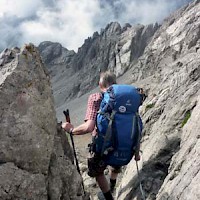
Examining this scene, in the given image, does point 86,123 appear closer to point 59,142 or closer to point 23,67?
point 59,142

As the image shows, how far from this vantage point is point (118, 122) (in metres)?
10.9

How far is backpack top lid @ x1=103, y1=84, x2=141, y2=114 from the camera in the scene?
1090 cm

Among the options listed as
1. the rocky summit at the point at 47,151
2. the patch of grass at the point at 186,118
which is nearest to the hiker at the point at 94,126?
the rocky summit at the point at 47,151

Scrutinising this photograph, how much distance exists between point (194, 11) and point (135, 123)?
187 m

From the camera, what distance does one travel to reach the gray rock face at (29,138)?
30.9 ft

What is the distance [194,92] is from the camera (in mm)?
15289

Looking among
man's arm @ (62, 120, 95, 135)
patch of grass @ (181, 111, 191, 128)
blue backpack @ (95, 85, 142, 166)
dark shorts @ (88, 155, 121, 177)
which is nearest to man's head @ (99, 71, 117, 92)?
blue backpack @ (95, 85, 142, 166)

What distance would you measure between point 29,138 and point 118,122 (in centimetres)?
244

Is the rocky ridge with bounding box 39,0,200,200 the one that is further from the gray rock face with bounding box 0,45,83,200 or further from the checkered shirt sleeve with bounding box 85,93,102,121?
the checkered shirt sleeve with bounding box 85,93,102,121

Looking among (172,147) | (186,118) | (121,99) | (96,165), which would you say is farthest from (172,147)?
(121,99)

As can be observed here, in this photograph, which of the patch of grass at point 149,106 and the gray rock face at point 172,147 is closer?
the gray rock face at point 172,147

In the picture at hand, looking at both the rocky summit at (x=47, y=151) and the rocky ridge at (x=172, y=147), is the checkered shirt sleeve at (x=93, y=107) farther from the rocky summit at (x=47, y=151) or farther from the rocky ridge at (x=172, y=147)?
the rocky ridge at (x=172, y=147)

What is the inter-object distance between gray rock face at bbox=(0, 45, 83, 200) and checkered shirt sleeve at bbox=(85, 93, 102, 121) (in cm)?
98

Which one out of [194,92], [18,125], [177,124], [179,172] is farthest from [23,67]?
[194,92]
